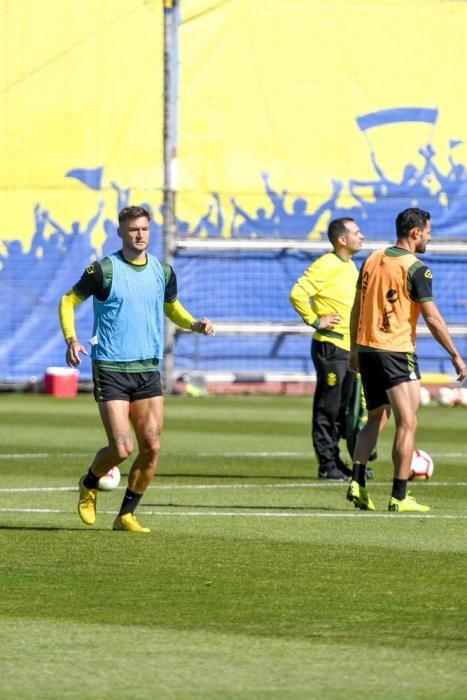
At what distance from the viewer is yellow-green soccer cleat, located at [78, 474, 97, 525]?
37.3 feet

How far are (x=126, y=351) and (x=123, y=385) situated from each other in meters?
0.23

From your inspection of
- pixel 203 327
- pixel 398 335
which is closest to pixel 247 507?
pixel 398 335

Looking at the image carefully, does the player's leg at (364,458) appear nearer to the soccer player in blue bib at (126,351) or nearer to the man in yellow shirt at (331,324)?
the soccer player in blue bib at (126,351)

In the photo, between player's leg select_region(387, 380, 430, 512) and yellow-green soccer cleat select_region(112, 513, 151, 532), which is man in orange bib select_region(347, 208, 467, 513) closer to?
player's leg select_region(387, 380, 430, 512)

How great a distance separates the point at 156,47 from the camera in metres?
32.6

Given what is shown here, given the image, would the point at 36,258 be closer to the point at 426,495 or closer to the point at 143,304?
the point at 426,495

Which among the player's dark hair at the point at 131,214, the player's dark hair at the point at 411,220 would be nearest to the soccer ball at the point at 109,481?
the player's dark hair at the point at 411,220

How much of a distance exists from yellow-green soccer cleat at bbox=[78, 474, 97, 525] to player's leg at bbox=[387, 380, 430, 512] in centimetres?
237

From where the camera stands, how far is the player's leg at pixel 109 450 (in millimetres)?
11094

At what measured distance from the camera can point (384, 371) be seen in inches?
500

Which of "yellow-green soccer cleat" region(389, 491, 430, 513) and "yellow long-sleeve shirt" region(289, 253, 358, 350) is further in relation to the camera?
"yellow long-sleeve shirt" region(289, 253, 358, 350)

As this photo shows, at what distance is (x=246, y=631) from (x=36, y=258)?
84.2 feet

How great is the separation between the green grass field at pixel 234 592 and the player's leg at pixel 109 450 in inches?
6.8

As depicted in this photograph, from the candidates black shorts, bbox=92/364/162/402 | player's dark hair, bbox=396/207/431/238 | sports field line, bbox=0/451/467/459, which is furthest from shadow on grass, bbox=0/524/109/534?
sports field line, bbox=0/451/467/459
